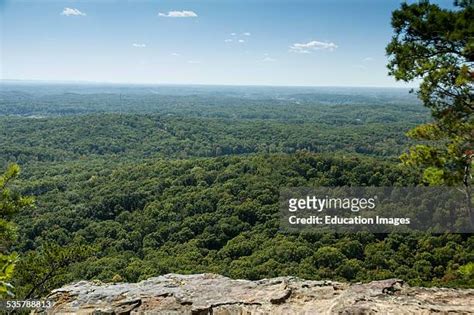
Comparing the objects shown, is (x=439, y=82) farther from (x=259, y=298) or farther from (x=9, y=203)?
(x=9, y=203)

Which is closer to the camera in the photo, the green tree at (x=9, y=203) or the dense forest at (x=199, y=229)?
the green tree at (x=9, y=203)

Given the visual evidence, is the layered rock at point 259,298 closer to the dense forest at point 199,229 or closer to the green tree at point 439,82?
the dense forest at point 199,229

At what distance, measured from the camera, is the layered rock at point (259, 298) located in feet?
22.0

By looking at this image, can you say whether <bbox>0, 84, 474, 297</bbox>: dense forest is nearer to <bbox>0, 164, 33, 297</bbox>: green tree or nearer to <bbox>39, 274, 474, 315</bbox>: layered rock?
<bbox>39, 274, 474, 315</bbox>: layered rock

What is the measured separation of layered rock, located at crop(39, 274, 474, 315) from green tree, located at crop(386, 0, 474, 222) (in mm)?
2453

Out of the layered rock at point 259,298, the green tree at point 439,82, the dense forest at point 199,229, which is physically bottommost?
Result: the dense forest at point 199,229

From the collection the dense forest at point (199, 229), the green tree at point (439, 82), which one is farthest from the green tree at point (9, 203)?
the green tree at point (439, 82)

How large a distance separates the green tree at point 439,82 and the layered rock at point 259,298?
245 cm

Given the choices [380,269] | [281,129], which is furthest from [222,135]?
[380,269]

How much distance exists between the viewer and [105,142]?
111m

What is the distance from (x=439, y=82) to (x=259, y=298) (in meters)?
5.62

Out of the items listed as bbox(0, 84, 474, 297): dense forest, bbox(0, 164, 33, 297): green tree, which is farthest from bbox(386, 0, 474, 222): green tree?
bbox(0, 164, 33, 297): green tree

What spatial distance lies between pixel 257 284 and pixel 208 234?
2933cm

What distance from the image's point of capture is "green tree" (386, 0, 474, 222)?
7.66 meters
